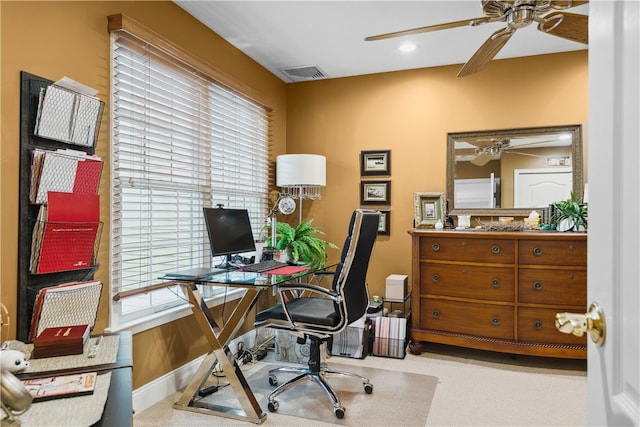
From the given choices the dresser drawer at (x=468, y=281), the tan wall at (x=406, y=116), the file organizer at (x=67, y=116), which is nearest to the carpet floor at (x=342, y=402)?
the dresser drawer at (x=468, y=281)

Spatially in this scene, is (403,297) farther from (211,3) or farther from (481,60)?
(211,3)

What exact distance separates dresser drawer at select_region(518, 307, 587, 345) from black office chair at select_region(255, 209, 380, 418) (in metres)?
1.35

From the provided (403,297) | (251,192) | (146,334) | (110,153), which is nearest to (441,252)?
(403,297)

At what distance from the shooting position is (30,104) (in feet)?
6.05

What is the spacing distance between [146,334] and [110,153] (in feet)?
3.65

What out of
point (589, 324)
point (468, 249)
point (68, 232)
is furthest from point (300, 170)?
point (589, 324)

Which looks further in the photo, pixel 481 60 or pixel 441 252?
pixel 441 252

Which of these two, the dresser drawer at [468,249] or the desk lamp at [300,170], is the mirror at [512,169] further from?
the desk lamp at [300,170]

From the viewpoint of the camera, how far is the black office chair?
2426mm

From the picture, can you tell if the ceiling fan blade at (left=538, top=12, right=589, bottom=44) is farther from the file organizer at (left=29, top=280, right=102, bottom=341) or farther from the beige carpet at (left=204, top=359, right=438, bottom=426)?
the file organizer at (left=29, top=280, right=102, bottom=341)

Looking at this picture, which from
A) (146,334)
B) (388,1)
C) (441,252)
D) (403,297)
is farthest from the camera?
(403,297)

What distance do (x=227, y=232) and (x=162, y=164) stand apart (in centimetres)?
62

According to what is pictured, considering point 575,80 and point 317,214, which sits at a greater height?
point 575,80

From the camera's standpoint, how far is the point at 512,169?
3.76 metres
